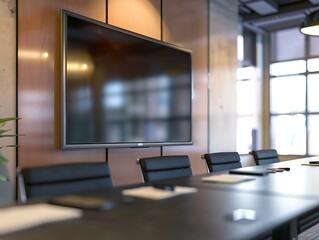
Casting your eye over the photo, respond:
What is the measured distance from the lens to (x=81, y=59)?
3859mm

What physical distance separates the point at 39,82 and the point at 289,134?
7.15 metres

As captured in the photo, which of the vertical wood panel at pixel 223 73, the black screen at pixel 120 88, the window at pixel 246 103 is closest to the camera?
the black screen at pixel 120 88

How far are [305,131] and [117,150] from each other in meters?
6.04


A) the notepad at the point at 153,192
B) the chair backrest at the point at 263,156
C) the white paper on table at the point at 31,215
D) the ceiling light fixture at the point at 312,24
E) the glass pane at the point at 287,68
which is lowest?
the chair backrest at the point at 263,156

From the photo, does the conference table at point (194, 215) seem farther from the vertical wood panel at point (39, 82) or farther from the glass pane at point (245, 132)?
the glass pane at point (245, 132)

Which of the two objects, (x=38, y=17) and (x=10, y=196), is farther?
(x=38, y=17)

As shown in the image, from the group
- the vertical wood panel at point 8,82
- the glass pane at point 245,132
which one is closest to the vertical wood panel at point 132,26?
the vertical wood panel at point 8,82

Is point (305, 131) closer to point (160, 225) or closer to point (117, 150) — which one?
point (117, 150)

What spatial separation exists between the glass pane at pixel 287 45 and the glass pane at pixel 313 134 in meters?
1.59

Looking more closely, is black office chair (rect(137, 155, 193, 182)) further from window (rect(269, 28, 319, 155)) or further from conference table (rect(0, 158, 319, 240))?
window (rect(269, 28, 319, 155))

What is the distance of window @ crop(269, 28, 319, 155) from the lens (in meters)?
8.74

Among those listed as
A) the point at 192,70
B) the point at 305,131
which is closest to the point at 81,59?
the point at 192,70

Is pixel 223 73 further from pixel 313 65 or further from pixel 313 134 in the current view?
pixel 313 134

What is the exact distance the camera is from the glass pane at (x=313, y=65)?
8.68 m
